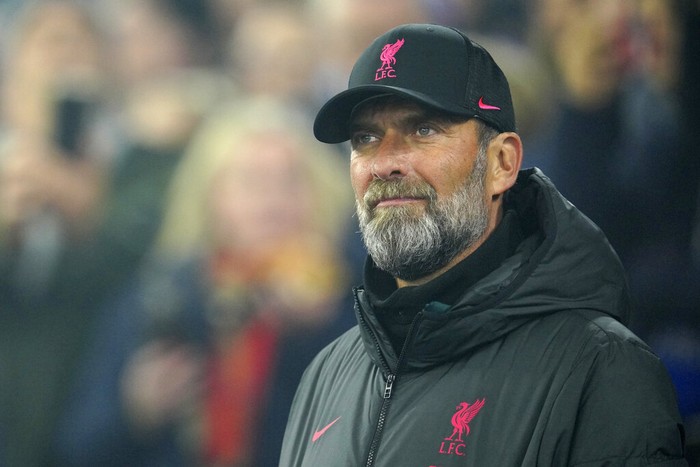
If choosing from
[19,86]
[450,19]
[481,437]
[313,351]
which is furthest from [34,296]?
[481,437]

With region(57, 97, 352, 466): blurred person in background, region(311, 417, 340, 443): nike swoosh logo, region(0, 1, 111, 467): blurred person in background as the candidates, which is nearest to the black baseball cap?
region(311, 417, 340, 443): nike swoosh logo

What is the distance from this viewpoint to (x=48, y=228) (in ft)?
9.64

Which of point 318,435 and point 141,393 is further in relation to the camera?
point 141,393

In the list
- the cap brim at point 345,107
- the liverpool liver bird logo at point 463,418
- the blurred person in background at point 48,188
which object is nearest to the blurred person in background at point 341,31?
the blurred person in background at point 48,188

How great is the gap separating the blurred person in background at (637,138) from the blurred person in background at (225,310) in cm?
76

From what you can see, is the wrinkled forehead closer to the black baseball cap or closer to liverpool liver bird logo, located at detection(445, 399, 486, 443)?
the black baseball cap

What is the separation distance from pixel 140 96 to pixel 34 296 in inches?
27.8

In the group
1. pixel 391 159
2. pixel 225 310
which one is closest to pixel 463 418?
pixel 391 159

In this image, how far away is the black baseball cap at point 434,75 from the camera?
1.36 meters

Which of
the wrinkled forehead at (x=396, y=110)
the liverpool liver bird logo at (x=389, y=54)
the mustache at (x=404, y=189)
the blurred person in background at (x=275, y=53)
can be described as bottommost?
the mustache at (x=404, y=189)

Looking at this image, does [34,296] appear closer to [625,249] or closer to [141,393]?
[141,393]

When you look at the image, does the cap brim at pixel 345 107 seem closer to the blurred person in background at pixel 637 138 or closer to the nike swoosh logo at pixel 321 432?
the nike swoosh logo at pixel 321 432

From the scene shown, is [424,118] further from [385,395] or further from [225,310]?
→ [225,310]

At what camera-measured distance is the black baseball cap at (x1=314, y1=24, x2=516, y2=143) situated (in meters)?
1.36
